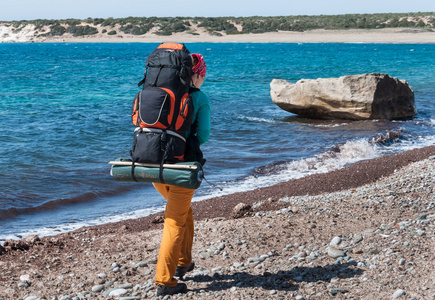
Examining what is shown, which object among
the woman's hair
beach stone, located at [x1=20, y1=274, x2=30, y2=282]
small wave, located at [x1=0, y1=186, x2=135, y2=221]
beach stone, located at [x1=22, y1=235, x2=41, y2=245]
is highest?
the woman's hair

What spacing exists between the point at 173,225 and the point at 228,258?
137cm

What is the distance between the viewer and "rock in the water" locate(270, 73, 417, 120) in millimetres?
17344

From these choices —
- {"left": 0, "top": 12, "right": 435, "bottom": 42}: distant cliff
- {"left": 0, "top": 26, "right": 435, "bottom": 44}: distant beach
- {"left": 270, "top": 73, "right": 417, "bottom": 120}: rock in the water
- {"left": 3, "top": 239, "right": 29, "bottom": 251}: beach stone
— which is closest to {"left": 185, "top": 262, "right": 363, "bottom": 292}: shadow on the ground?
{"left": 3, "top": 239, "right": 29, "bottom": 251}: beach stone

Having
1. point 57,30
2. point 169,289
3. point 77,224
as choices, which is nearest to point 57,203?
point 77,224

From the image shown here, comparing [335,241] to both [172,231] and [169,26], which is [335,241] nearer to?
[172,231]

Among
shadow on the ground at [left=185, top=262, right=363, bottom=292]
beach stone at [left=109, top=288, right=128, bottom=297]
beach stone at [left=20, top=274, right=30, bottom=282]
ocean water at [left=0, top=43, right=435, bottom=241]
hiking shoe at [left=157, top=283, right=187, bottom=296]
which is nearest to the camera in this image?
hiking shoe at [left=157, top=283, right=187, bottom=296]

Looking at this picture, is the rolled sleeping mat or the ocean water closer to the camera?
the rolled sleeping mat

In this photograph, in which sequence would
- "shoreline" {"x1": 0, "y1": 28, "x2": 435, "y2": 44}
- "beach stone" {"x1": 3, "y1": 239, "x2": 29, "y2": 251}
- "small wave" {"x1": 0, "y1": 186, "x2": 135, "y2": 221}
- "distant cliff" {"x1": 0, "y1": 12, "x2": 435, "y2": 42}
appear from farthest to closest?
"distant cliff" {"x1": 0, "y1": 12, "x2": 435, "y2": 42} < "shoreline" {"x1": 0, "y1": 28, "x2": 435, "y2": 44} < "small wave" {"x1": 0, "y1": 186, "x2": 135, "y2": 221} < "beach stone" {"x1": 3, "y1": 239, "x2": 29, "y2": 251}

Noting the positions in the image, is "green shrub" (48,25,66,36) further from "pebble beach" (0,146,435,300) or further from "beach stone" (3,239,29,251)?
"beach stone" (3,239,29,251)

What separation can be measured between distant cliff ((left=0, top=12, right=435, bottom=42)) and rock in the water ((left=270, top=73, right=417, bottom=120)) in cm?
10512

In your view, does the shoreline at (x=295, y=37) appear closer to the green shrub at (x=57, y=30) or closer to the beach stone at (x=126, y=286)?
the green shrub at (x=57, y=30)

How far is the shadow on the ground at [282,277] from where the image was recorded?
16.2 ft

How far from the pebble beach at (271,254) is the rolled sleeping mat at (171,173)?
1214mm

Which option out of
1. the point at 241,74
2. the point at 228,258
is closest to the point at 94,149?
the point at 228,258
